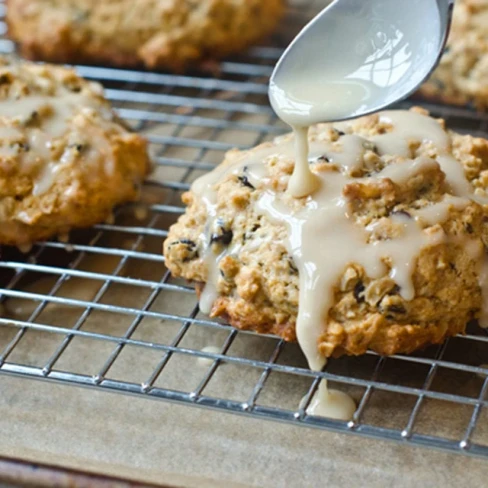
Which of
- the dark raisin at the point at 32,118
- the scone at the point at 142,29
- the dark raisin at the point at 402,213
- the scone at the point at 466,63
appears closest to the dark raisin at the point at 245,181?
the dark raisin at the point at 402,213

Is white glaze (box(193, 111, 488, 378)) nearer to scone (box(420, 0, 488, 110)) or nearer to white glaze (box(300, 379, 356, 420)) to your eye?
white glaze (box(300, 379, 356, 420))

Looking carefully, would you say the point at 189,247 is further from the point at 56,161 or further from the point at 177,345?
the point at 56,161

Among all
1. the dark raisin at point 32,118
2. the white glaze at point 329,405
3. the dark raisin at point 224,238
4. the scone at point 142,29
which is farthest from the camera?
the scone at point 142,29

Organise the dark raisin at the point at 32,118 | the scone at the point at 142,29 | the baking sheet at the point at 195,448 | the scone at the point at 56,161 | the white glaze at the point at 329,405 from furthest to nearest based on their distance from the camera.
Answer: the scone at the point at 142,29, the dark raisin at the point at 32,118, the scone at the point at 56,161, the white glaze at the point at 329,405, the baking sheet at the point at 195,448

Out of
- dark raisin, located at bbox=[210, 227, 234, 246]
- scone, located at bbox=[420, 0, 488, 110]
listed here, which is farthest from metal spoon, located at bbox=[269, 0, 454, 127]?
scone, located at bbox=[420, 0, 488, 110]

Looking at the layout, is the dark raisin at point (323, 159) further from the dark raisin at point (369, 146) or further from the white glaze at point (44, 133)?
the white glaze at point (44, 133)

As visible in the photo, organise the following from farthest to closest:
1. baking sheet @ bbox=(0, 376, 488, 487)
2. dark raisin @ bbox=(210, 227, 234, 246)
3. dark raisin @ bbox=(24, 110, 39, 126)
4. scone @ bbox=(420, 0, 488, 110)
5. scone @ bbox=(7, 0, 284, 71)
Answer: scone @ bbox=(7, 0, 284, 71) < scone @ bbox=(420, 0, 488, 110) < dark raisin @ bbox=(24, 110, 39, 126) < dark raisin @ bbox=(210, 227, 234, 246) < baking sheet @ bbox=(0, 376, 488, 487)

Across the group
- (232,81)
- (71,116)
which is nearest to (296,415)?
(71,116)
